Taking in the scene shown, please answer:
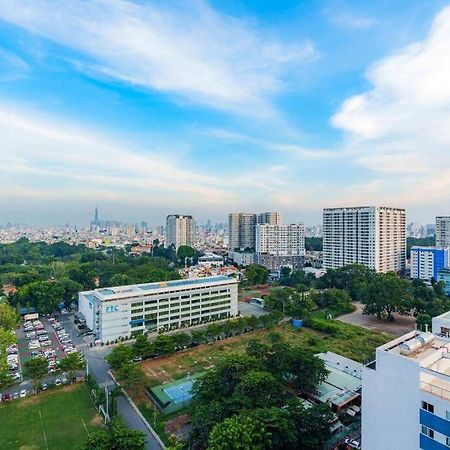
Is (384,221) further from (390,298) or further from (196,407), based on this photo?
(196,407)

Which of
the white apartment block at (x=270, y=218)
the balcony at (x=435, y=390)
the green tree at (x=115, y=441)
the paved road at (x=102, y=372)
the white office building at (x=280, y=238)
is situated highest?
the white apartment block at (x=270, y=218)

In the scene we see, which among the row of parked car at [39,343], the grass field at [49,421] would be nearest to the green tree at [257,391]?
the grass field at [49,421]

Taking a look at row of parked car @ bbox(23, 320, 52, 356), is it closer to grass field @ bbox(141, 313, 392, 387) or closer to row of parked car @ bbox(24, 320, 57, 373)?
row of parked car @ bbox(24, 320, 57, 373)

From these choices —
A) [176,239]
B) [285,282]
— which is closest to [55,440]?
[285,282]

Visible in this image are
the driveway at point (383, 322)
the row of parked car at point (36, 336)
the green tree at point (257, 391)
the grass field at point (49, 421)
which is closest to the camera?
the green tree at point (257, 391)

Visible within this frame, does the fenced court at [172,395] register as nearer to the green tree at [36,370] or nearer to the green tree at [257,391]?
the green tree at [257,391]

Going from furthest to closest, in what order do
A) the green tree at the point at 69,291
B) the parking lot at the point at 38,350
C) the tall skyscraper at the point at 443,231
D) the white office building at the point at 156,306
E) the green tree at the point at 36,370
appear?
1. the tall skyscraper at the point at 443,231
2. the green tree at the point at 69,291
3. the white office building at the point at 156,306
4. the parking lot at the point at 38,350
5. the green tree at the point at 36,370

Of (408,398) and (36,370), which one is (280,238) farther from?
(408,398)
